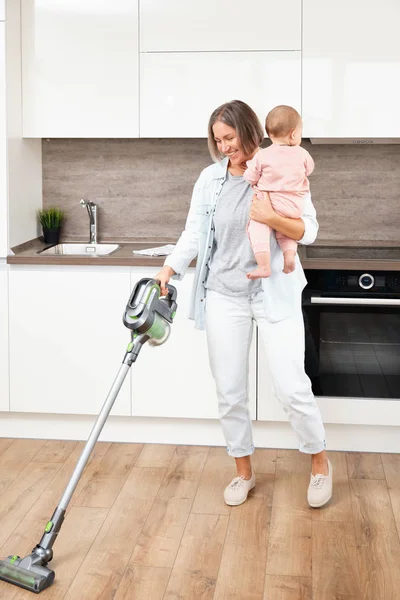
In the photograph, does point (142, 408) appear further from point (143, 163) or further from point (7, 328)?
point (143, 163)

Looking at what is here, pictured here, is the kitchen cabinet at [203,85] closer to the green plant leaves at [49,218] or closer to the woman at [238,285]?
the green plant leaves at [49,218]

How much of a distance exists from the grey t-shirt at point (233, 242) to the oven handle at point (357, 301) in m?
0.67

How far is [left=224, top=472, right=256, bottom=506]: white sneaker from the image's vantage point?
3.20 meters

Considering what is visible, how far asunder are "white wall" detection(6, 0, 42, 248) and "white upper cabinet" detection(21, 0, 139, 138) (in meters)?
0.05

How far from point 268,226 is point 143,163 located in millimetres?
1552

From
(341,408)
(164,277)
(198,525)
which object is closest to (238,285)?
(164,277)

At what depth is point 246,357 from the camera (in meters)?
3.12

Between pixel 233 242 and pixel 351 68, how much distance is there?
1.15 metres

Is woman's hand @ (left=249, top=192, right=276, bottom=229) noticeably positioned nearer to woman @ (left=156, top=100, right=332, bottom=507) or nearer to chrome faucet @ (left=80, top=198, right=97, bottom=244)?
woman @ (left=156, top=100, right=332, bottom=507)

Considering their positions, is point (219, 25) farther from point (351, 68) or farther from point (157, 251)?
point (157, 251)

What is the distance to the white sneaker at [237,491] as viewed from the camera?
126 inches

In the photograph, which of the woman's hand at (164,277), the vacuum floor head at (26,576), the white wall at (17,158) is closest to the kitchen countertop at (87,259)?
the white wall at (17,158)

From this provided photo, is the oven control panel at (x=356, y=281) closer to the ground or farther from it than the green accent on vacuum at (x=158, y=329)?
Answer: farther from it

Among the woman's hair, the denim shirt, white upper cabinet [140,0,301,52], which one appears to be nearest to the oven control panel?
the denim shirt
